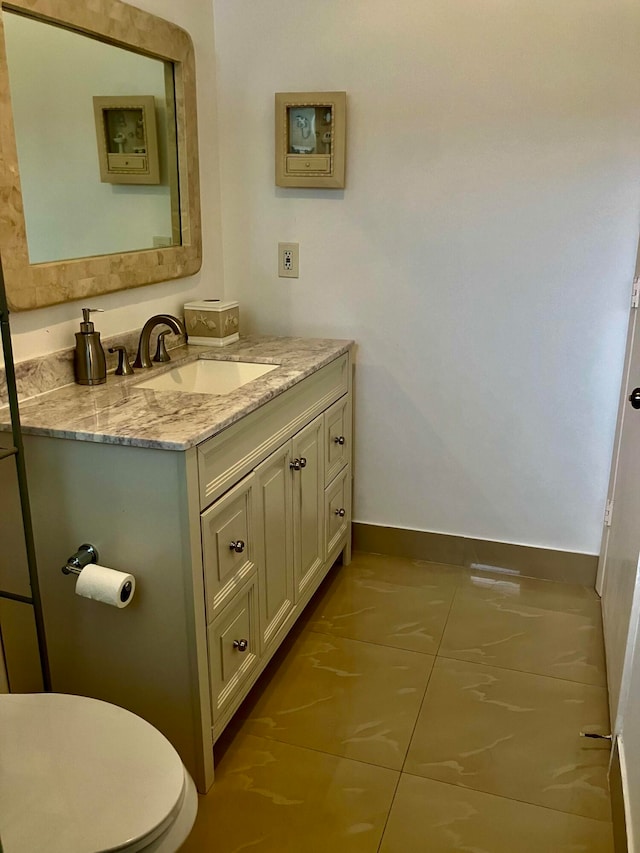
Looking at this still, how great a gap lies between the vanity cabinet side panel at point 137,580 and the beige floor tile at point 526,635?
0.93 metres

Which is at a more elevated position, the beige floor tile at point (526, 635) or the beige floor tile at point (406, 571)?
→ the beige floor tile at point (406, 571)

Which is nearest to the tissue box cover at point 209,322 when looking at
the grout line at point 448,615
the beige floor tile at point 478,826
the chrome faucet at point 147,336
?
the chrome faucet at point 147,336

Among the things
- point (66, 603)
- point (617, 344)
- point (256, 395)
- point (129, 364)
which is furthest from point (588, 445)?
point (66, 603)

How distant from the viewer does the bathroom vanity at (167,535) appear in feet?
5.03

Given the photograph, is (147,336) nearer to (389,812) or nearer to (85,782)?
(85,782)

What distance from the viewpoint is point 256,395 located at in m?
1.79

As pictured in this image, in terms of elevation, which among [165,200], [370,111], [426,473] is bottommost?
[426,473]

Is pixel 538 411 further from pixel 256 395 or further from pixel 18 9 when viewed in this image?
pixel 18 9

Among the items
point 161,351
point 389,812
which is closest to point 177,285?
point 161,351

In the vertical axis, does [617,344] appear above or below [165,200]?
below

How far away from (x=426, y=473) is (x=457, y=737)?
1.04 m

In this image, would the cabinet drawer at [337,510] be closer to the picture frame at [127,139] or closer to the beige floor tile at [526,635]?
the beige floor tile at [526,635]

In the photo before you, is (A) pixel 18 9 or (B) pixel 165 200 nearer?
(A) pixel 18 9

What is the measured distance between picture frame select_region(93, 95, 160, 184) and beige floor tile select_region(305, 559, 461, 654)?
4.88 feet
